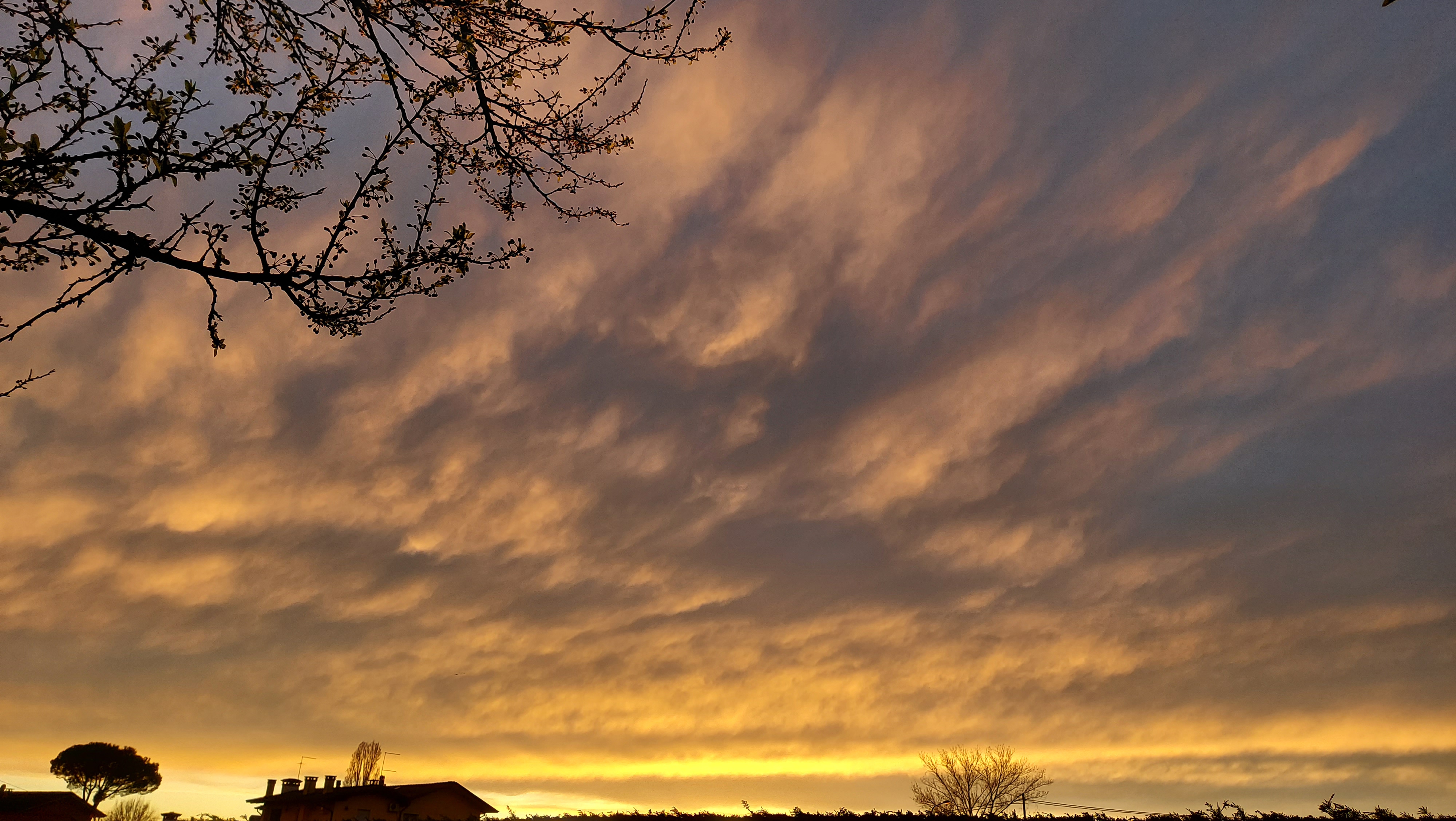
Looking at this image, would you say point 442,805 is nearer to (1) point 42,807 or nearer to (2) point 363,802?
(2) point 363,802

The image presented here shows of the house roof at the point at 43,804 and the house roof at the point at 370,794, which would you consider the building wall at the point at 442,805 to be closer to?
the house roof at the point at 370,794

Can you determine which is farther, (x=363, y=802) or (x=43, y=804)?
(x=43, y=804)

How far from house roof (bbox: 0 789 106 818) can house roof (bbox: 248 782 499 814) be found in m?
17.2

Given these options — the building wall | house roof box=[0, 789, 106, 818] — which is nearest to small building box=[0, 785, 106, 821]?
house roof box=[0, 789, 106, 818]

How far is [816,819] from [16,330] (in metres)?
13.2

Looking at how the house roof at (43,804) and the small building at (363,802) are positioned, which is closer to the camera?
the small building at (363,802)

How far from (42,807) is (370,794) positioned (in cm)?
2659

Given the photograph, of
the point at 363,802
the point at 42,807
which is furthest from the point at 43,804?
the point at 363,802

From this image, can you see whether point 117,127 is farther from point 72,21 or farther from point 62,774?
point 62,774

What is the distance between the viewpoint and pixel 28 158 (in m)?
5.80

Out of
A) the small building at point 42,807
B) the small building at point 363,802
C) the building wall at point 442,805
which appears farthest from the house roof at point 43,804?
the building wall at point 442,805

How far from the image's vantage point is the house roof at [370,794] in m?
47.1

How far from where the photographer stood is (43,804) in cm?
5675

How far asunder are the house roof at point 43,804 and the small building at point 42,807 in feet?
0.07
